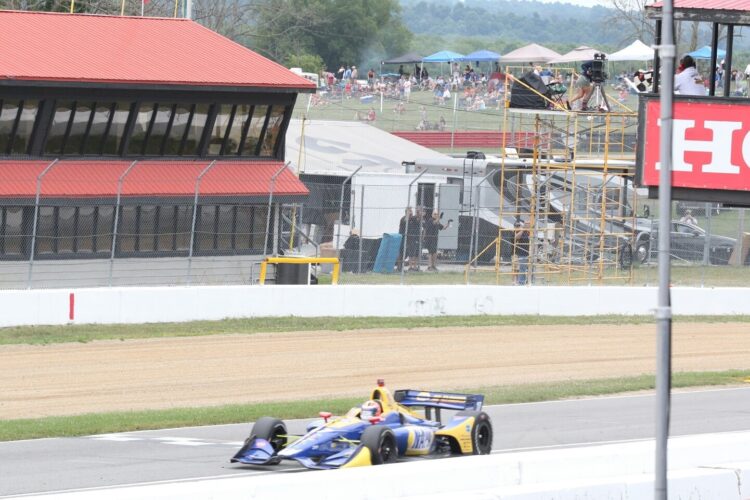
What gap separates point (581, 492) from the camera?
9477mm

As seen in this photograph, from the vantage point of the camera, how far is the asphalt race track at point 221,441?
39.4ft

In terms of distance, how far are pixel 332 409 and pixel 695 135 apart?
19.5 feet

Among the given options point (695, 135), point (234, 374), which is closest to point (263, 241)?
point (234, 374)

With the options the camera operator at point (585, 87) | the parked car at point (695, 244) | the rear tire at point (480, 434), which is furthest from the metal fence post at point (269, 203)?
the rear tire at point (480, 434)

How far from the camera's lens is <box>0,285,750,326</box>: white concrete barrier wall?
79.4 ft

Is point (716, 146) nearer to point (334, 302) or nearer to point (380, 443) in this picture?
point (380, 443)

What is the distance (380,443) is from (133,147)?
65.5 ft

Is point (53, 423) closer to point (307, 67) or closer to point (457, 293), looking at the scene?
point (457, 293)

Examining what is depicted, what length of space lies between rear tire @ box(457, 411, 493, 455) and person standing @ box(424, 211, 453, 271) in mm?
17555

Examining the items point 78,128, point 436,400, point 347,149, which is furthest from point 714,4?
point 347,149

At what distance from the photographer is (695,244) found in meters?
31.9

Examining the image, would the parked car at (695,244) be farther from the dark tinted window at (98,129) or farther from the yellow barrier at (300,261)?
the dark tinted window at (98,129)

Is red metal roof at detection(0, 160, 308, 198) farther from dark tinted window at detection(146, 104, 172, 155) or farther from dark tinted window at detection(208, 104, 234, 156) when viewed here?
dark tinted window at detection(208, 104, 234, 156)

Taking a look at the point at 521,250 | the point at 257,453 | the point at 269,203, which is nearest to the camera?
the point at 257,453
